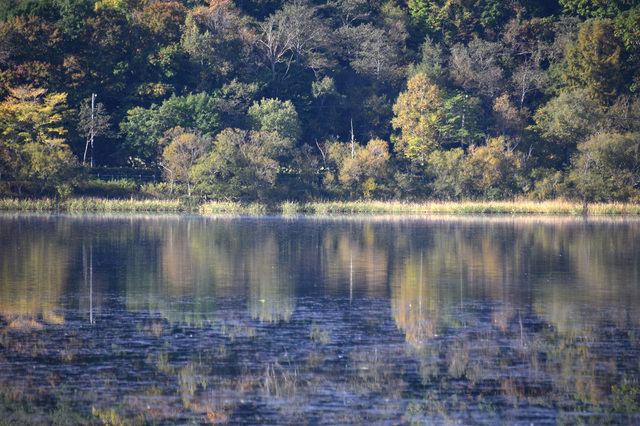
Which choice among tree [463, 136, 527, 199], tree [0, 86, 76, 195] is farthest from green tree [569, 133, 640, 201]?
tree [0, 86, 76, 195]

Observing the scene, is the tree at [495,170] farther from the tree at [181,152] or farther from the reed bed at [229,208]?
the tree at [181,152]

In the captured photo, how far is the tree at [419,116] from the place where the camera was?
3137 inches

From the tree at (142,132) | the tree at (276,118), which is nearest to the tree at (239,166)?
the tree at (276,118)

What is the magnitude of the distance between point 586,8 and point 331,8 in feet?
95.5

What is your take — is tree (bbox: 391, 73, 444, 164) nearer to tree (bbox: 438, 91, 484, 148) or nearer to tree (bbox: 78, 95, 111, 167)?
tree (bbox: 438, 91, 484, 148)

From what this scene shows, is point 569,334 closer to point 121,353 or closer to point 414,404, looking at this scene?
point 414,404

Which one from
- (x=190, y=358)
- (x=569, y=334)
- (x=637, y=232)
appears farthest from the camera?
(x=637, y=232)

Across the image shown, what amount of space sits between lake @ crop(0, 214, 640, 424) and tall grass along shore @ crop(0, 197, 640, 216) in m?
36.0

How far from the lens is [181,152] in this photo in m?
71.2

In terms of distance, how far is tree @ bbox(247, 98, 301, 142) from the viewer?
76.3m

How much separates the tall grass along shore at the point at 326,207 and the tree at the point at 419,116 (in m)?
6.64

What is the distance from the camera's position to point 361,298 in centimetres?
1919

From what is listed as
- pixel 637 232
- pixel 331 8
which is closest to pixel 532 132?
pixel 331 8

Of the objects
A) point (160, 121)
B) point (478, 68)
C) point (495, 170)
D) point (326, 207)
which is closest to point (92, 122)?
point (160, 121)
